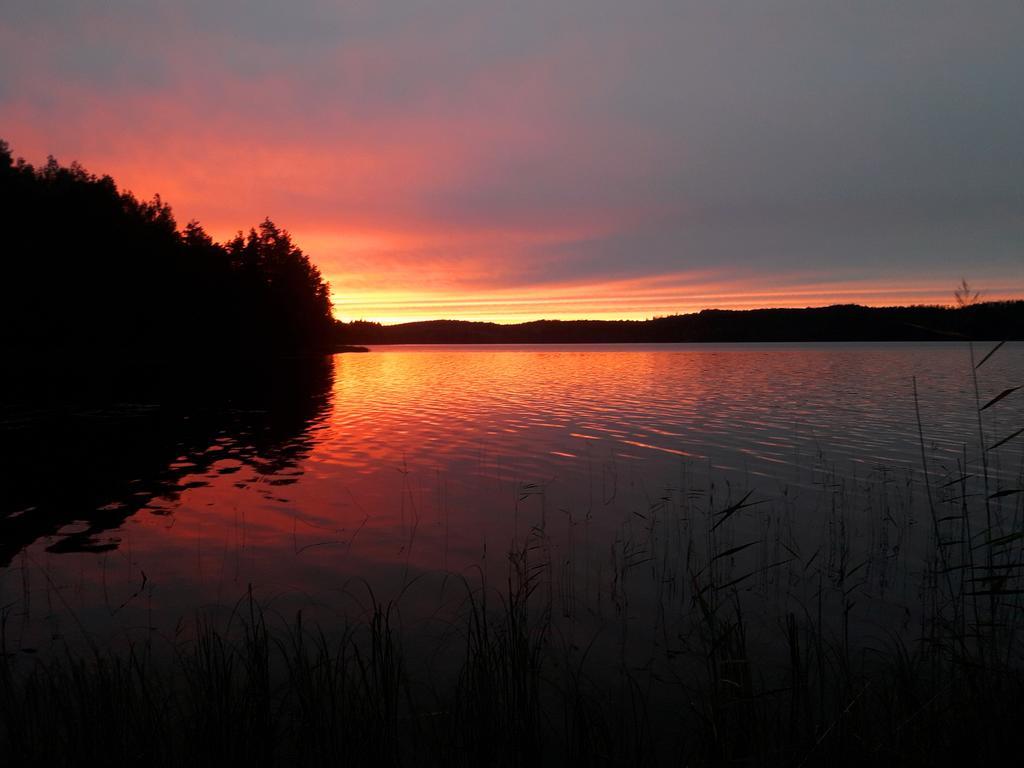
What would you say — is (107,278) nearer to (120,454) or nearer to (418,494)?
(120,454)

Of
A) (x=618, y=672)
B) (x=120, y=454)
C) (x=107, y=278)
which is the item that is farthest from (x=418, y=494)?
(x=107, y=278)

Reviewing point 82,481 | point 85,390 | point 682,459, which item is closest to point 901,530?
point 682,459

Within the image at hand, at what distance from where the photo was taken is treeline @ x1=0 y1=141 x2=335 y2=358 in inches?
2511

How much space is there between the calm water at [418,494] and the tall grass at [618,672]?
32 cm

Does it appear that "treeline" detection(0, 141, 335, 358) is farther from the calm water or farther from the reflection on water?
the calm water

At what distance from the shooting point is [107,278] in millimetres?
70250

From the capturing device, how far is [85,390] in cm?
4009

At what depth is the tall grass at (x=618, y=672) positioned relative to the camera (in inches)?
190

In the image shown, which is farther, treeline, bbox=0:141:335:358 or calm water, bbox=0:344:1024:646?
treeline, bbox=0:141:335:358

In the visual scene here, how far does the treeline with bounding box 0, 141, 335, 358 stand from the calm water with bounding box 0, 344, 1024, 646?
4464cm

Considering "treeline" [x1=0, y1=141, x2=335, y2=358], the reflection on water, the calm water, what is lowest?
the calm water

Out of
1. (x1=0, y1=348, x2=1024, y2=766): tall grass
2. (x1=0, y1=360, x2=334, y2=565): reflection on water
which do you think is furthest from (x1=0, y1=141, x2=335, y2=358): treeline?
(x1=0, y1=348, x2=1024, y2=766): tall grass

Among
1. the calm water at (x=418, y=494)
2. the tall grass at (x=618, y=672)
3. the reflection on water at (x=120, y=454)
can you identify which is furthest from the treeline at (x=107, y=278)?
the tall grass at (x=618, y=672)

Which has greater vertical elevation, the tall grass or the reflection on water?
the reflection on water
